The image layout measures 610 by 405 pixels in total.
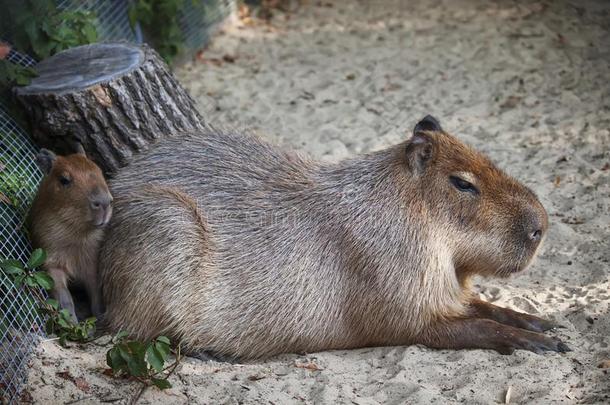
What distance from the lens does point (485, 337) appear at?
4.50 metres

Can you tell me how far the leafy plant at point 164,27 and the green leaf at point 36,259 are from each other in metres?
4.19

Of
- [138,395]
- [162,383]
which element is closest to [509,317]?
[162,383]

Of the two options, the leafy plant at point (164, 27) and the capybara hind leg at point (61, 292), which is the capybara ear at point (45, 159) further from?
the leafy plant at point (164, 27)

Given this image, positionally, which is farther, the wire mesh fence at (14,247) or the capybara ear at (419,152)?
the capybara ear at (419,152)

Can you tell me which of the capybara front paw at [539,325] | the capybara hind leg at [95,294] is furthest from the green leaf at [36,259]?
the capybara front paw at [539,325]

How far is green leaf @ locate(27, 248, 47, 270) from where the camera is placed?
434 centimetres

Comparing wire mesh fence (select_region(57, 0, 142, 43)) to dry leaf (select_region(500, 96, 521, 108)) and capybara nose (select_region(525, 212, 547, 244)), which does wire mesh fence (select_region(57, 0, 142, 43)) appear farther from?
capybara nose (select_region(525, 212, 547, 244))

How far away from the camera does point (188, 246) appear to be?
4562 mm

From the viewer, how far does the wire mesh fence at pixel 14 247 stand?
4035 millimetres

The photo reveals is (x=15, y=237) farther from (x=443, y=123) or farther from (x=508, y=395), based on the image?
(x=443, y=123)

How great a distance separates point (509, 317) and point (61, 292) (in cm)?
255

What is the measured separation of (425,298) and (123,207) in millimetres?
1786

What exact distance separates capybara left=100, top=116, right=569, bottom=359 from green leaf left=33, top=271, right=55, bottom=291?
37 cm

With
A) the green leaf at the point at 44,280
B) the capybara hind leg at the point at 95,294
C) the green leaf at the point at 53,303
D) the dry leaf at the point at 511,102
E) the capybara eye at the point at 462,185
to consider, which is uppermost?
the capybara eye at the point at 462,185
